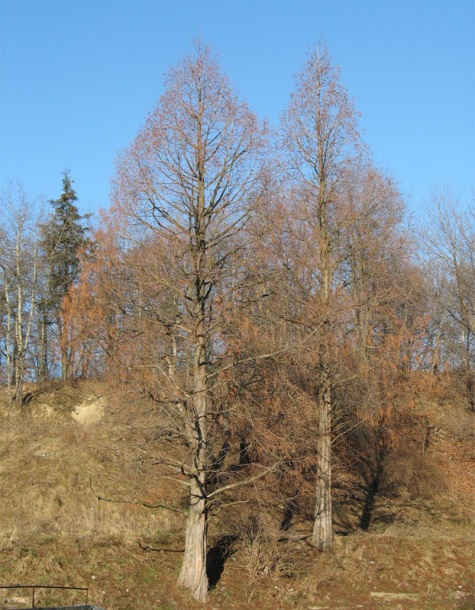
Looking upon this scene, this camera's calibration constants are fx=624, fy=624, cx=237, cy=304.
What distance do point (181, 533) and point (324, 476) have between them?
3.92m

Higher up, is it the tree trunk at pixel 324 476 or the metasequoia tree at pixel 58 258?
the metasequoia tree at pixel 58 258

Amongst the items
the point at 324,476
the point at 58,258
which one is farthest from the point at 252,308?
the point at 58,258

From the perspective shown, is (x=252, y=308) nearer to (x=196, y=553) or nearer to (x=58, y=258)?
(x=196, y=553)

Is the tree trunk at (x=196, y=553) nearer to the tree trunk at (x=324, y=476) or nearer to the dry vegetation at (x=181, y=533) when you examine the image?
the dry vegetation at (x=181, y=533)

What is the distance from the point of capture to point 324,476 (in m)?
15.6

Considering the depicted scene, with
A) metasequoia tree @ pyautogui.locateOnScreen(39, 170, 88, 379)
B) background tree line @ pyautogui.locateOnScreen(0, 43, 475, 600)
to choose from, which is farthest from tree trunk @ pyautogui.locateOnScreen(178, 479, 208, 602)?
metasequoia tree @ pyautogui.locateOnScreen(39, 170, 88, 379)

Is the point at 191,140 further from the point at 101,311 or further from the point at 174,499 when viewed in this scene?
the point at 174,499

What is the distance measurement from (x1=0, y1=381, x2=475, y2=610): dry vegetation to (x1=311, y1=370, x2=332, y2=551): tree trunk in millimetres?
396

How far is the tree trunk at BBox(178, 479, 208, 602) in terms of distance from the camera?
502 inches

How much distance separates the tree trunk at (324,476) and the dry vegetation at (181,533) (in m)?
0.40

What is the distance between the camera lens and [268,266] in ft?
49.2

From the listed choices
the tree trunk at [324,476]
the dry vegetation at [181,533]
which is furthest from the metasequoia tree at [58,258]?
the tree trunk at [324,476]

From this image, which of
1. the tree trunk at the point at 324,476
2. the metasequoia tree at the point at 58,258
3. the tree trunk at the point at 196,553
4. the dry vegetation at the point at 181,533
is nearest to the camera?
the tree trunk at the point at 196,553

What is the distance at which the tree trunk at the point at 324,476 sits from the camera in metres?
15.4
